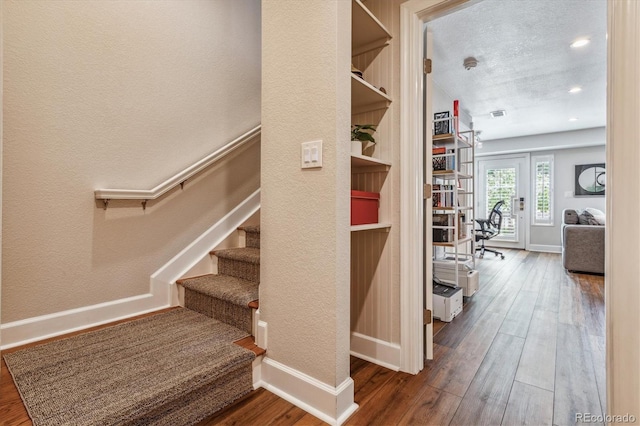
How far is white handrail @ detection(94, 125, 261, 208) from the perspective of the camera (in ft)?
5.97

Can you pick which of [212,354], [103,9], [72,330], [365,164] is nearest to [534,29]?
[365,164]

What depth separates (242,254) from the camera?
7.19 ft

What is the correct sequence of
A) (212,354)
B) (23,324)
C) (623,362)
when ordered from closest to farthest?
(623,362), (212,354), (23,324)

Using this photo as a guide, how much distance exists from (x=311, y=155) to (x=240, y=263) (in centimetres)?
110

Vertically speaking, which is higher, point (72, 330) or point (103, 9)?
point (103, 9)

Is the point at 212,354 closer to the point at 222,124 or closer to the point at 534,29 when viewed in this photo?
the point at 222,124

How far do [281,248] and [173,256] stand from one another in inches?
42.8

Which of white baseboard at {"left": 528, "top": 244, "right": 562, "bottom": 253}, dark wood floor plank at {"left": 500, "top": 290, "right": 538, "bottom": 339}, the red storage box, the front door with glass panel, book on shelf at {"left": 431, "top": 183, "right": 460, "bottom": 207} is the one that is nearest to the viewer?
the red storage box

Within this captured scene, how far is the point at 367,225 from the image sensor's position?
166cm

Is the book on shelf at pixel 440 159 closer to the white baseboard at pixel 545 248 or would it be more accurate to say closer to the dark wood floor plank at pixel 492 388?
the dark wood floor plank at pixel 492 388

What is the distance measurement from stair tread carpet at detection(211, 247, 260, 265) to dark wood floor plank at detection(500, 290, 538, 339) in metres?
1.99

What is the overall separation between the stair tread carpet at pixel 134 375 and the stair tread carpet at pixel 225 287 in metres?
0.18

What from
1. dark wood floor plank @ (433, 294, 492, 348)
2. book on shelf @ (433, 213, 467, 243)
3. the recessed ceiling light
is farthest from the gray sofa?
book on shelf @ (433, 213, 467, 243)

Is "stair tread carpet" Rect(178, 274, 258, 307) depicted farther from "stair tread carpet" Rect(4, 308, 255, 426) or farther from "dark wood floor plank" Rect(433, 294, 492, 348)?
"dark wood floor plank" Rect(433, 294, 492, 348)
